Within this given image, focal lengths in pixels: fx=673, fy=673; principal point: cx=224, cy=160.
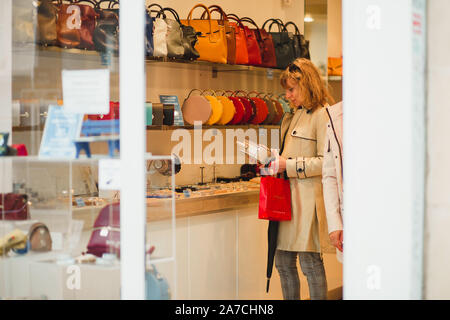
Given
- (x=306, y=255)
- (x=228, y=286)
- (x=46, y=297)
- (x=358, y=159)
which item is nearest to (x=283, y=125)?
(x=306, y=255)

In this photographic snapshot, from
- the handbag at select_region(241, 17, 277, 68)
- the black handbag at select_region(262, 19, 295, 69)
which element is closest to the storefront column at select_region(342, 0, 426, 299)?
→ the handbag at select_region(241, 17, 277, 68)

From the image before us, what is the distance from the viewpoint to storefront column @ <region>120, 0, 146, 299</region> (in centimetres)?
271

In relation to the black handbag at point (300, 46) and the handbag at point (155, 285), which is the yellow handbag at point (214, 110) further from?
the handbag at point (155, 285)

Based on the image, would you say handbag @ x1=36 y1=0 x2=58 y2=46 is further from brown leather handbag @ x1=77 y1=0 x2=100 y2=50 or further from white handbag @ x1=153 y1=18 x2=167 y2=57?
white handbag @ x1=153 y1=18 x2=167 y2=57

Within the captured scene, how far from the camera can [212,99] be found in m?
5.26

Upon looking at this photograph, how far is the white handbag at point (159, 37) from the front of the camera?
187 inches

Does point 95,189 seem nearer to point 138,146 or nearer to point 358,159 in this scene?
point 138,146

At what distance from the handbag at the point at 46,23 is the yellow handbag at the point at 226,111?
2.14 meters

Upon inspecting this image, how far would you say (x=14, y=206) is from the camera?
10.4 feet
